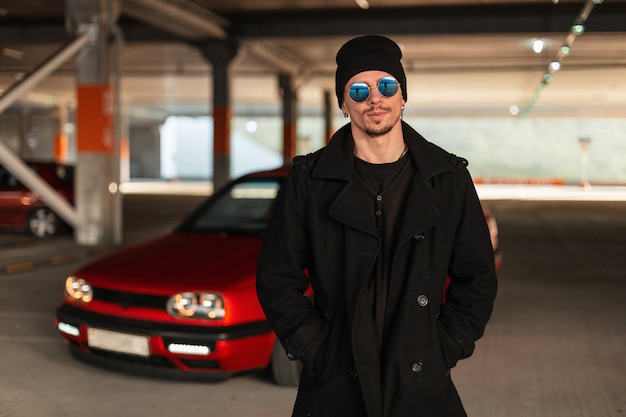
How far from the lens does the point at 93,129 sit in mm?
13453

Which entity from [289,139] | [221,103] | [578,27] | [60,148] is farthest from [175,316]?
[60,148]

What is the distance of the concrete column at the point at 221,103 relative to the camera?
21625mm

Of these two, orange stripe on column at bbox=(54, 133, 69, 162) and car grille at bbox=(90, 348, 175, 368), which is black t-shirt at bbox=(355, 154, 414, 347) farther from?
orange stripe on column at bbox=(54, 133, 69, 162)

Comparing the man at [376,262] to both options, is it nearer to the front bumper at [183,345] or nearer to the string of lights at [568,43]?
the front bumper at [183,345]

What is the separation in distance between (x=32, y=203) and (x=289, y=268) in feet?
42.9

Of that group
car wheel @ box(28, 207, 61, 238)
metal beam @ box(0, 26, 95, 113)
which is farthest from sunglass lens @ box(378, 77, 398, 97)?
car wheel @ box(28, 207, 61, 238)

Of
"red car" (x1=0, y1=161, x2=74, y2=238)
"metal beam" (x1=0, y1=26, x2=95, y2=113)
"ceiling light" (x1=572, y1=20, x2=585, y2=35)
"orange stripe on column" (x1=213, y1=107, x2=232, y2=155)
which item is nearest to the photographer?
"metal beam" (x1=0, y1=26, x2=95, y2=113)

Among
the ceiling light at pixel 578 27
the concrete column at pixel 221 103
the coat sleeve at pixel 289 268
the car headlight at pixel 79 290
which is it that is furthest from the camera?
the concrete column at pixel 221 103

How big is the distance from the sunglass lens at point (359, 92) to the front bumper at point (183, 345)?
9.20 feet

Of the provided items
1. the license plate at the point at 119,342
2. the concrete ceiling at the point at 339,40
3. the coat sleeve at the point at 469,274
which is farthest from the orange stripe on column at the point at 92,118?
the coat sleeve at the point at 469,274

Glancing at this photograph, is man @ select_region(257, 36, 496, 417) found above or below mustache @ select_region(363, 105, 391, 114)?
below

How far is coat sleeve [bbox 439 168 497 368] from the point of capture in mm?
2164

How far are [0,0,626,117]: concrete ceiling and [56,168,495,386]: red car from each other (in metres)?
11.0

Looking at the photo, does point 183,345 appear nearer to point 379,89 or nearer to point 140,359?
point 140,359
